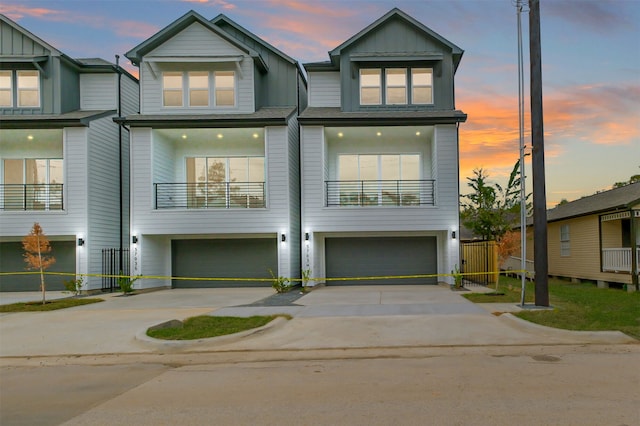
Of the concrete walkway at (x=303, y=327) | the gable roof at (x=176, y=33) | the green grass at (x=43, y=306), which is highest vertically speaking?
the gable roof at (x=176, y=33)

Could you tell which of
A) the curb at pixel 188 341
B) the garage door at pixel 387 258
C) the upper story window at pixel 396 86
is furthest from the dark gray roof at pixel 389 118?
the curb at pixel 188 341

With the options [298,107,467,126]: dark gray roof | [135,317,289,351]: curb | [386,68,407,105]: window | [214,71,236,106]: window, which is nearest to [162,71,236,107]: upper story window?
[214,71,236,106]: window

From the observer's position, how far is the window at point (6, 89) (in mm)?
21125

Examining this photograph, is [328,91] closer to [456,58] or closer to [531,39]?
[456,58]

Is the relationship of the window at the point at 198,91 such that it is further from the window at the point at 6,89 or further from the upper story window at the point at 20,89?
the window at the point at 6,89

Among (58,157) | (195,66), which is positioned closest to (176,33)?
(195,66)

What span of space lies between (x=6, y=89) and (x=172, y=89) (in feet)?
24.3

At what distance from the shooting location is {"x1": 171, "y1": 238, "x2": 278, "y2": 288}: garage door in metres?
21.2

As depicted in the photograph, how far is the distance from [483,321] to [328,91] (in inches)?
556

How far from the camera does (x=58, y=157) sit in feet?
70.5

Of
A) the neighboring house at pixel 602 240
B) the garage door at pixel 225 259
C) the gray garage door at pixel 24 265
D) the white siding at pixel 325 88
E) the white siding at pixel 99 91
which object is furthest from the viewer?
the white siding at pixel 99 91

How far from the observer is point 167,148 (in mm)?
21422

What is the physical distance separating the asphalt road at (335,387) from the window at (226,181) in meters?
12.7

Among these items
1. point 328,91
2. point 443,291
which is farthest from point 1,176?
point 443,291
